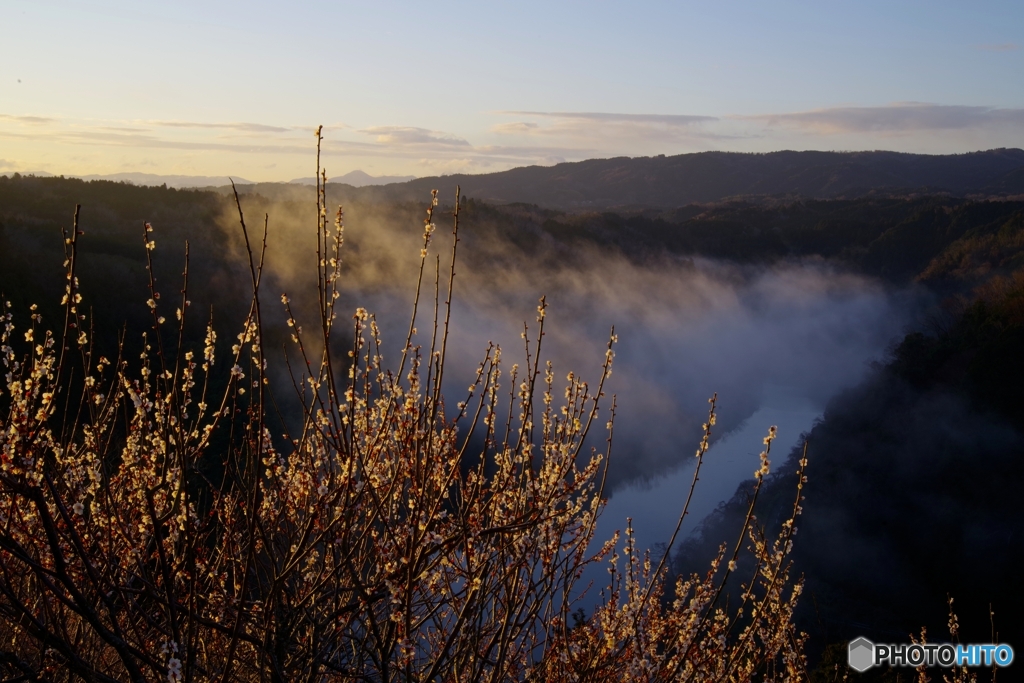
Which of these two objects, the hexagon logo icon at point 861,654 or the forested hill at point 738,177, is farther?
the forested hill at point 738,177

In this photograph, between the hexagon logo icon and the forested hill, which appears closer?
the hexagon logo icon

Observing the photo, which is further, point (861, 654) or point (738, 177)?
point (738, 177)

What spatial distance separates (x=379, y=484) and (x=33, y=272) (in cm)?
1650

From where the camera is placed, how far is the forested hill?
265 feet

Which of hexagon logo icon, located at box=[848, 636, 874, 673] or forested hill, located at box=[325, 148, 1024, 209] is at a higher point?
forested hill, located at box=[325, 148, 1024, 209]

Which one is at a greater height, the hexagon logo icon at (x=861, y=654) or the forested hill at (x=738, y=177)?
the forested hill at (x=738, y=177)

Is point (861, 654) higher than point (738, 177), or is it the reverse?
point (738, 177)

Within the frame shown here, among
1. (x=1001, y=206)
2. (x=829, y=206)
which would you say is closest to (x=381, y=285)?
(x=1001, y=206)

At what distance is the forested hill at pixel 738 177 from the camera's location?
8081 centimetres

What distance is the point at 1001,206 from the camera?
135ft

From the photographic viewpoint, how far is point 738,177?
93.6 metres

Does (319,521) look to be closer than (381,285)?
Yes

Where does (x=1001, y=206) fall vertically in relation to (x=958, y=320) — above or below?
above

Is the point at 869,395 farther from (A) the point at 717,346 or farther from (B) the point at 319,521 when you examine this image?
(B) the point at 319,521
